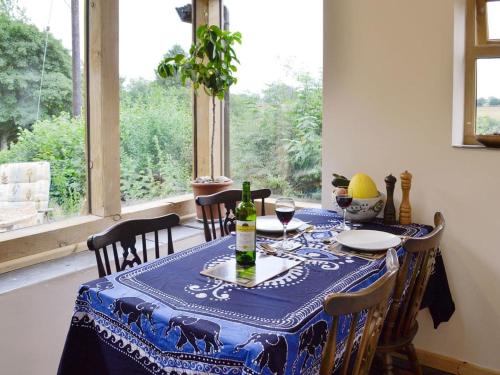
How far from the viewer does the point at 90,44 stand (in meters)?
2.27

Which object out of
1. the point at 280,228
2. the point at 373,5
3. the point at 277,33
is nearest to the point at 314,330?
the point at 280,228

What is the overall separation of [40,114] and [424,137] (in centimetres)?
176

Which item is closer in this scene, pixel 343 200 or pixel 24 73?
pixel 343 200

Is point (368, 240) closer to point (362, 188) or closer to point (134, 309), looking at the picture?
point (362, 188)

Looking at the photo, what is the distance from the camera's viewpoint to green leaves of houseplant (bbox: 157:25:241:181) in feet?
8.49

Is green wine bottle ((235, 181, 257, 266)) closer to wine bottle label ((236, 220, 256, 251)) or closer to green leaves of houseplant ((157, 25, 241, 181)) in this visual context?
wine bottle label ((236, 220, 256, 251))

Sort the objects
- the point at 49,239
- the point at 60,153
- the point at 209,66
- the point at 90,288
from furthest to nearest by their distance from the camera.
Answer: the point at 209,66
the point at 60,153
the point at 49,239
the point at 90,288

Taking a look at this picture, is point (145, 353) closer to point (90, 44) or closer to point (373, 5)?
point (90, 44)

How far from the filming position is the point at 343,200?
182cm

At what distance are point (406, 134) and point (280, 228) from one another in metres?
0.81

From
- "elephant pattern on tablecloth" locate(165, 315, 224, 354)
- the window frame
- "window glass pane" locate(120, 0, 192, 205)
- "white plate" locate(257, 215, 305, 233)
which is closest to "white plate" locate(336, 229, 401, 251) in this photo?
"white plate" locate(257, 215, 305, 233)

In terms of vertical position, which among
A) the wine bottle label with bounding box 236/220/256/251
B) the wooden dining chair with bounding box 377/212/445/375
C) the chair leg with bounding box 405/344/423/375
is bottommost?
the chair leg with bounding box 405/344/423/375

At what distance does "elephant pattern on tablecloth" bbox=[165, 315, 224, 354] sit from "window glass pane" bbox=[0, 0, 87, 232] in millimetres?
1307

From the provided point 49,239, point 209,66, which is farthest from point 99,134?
point 209,66
